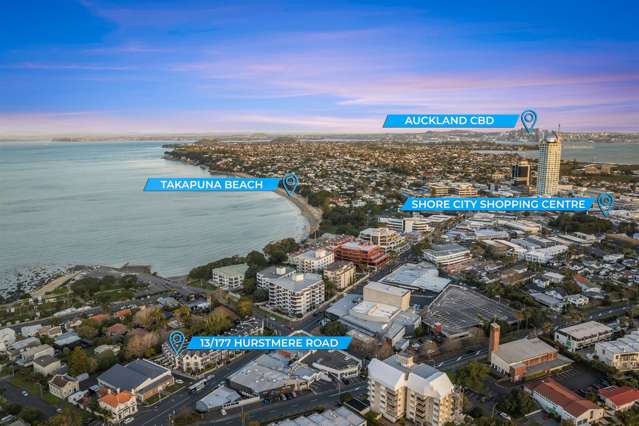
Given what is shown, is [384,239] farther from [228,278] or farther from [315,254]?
[228,278]

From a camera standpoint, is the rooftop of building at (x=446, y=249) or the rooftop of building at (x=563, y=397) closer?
the rooftop of building at (x=563, y=397)

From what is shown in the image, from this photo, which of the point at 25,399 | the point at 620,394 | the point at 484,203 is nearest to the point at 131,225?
the point at 25,399

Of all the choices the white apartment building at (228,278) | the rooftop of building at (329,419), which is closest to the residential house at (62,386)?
the rooftop of building at (329,419)

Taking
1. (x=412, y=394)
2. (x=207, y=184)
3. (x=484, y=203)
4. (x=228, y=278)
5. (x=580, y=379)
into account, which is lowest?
(x=580, y=379)

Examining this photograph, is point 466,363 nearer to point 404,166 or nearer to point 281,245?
point 281,245

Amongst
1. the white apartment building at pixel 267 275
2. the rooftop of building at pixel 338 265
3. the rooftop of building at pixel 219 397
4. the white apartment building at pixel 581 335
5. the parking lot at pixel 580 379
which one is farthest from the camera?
the rooftop of building at pixel 338 265

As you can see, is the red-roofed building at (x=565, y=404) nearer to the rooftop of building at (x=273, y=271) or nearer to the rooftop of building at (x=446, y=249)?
the rooftop of building at (x=273, y=271)
